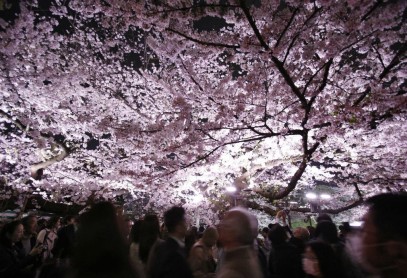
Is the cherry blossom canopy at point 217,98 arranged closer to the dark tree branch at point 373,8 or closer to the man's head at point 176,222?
the dark tree branch at point 373,8

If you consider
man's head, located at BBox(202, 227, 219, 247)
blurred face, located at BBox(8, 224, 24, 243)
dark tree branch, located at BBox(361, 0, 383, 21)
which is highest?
dark tree branch, located at BBox(361, 0, 383, 21)

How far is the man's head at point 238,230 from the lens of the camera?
2.61 metres

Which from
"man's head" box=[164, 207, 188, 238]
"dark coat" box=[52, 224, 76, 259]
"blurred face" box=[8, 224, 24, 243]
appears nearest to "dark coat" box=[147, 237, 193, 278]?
"man's head" box=[164, 207, 188, 238]

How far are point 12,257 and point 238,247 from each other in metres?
3.67

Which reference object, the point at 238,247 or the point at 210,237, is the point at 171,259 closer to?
the point at 238,247

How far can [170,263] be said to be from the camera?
9.70ft

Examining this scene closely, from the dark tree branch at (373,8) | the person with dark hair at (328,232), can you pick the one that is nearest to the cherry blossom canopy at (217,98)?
the dark tree branch at (373,8)

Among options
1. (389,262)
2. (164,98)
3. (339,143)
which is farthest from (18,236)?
(339,143)

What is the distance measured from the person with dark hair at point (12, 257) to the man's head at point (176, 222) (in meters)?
2.42

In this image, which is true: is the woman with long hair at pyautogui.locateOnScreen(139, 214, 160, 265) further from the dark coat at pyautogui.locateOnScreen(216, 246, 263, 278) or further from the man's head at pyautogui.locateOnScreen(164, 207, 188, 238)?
the dark coat at pyautogui.locateOnScreen(216, 246, 263, 278)

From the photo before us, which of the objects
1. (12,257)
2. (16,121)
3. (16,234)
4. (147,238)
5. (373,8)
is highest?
(16,121)

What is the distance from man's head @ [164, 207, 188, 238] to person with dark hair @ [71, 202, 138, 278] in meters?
1.55

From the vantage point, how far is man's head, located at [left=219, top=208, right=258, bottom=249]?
8.55 feet

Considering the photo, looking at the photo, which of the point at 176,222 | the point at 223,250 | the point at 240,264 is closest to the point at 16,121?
the point at 176,222
